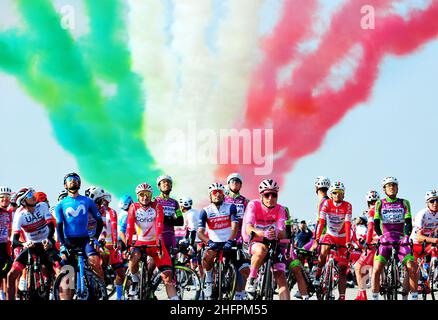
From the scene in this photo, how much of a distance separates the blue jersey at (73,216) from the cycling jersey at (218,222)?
3044mm

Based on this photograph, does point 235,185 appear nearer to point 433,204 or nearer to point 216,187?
point 216,187

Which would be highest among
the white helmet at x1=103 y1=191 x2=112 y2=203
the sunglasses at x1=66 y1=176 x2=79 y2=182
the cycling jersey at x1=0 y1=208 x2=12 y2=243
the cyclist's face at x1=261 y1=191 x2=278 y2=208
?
the white helmet at x1=103 y1=191 x2=112 y2=203

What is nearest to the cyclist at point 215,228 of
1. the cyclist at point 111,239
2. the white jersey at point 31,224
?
the cyclist at point 111,239

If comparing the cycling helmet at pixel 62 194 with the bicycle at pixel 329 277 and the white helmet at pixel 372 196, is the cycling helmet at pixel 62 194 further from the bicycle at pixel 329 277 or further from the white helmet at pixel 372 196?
the white helmet at pixel 372 196

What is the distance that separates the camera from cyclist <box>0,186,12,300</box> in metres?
19.9

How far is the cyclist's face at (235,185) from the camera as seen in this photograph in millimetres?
21000

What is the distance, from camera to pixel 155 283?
61.3 feet

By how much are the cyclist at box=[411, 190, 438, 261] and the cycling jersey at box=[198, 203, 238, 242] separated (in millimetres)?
4919

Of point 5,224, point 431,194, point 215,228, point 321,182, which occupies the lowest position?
point 215,228

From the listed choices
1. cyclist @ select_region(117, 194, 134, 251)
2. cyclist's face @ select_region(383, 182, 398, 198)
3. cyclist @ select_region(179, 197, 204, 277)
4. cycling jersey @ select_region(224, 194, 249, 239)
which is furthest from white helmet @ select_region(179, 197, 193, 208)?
cyclist's face @ select_region(383, 182, 398, 198)

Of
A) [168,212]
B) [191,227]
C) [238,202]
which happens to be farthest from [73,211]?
[191,227]

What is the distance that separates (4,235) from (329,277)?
7492 mm

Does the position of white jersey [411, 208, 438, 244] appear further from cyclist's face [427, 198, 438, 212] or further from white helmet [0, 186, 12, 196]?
white helmet [0, 186, 12, 196]

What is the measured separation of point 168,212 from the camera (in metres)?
21.8
